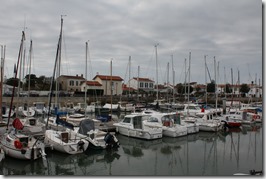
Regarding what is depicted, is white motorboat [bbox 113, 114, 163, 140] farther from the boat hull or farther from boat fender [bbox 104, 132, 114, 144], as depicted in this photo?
boat fender [bbox 104, 132, 114, 144]

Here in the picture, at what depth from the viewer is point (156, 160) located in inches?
520

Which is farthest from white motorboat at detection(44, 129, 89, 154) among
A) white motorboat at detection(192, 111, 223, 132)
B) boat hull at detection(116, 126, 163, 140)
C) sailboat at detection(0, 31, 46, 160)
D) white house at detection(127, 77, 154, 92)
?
white house at detection(127, 77, 154, 92)

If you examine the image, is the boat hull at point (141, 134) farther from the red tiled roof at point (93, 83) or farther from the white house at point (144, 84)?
the white house at point (144, 84)

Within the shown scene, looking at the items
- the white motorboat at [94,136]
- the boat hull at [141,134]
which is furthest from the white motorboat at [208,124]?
the white motorboat at [94,136]

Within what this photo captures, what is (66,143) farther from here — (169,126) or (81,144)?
(169,126)

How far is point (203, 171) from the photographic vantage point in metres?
11.2

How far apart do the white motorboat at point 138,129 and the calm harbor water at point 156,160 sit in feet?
1.29

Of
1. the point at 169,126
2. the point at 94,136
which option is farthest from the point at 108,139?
the point at 169,126

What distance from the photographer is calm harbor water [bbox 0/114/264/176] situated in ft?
36.6

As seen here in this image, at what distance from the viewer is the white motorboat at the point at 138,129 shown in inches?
687

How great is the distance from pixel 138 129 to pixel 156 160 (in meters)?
4.76

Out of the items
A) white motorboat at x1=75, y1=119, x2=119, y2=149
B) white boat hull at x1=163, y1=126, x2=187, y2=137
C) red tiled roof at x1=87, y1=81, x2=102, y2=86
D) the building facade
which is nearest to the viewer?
white motorboat at x1=75, y1=119, x2=119, y2=149

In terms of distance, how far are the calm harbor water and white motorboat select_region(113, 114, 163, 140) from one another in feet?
1.29

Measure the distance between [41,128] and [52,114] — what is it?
11161 millimetres
